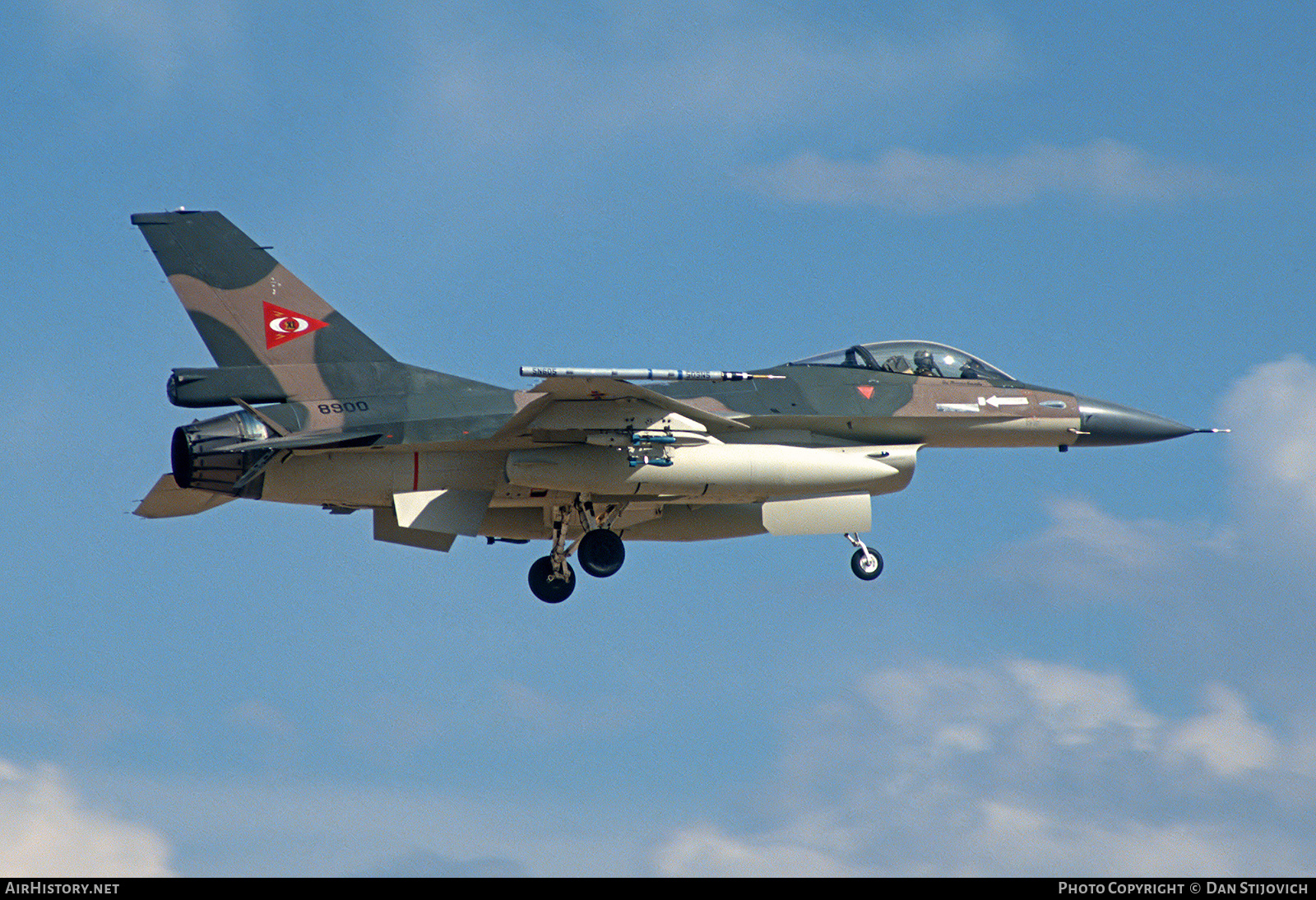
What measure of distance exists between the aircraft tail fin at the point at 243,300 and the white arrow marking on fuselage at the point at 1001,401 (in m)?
8.95

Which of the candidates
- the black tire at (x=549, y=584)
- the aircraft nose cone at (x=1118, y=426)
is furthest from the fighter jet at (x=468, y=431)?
the aircraft nose cone at (x=1118, y=426)

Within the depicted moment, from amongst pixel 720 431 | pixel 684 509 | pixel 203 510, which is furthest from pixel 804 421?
pixel 203 510

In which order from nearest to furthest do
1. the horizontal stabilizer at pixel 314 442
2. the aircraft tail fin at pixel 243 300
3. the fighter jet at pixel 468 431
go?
the horizontal stabilizer at pixel 314 442, the fighter jet at pixel 468 431, the aircraft tail fin at pixel 243 300

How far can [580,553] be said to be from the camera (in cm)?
2300

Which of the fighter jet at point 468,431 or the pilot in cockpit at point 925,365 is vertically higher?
the pilot in cockpit at point 925,365

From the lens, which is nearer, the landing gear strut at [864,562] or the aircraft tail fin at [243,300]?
the aircraft tail fin at [243,300]

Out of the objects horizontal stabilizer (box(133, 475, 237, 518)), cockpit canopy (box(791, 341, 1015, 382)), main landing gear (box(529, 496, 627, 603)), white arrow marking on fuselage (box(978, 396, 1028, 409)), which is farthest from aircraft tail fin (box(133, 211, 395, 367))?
white arrow marking on fuselage (box(978, 396, 1028, 409))

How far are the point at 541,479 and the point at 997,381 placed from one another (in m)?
7.57

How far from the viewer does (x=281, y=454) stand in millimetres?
21000

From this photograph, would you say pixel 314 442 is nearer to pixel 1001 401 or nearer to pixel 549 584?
pixel 549 584

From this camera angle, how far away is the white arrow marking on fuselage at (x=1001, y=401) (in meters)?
23.9

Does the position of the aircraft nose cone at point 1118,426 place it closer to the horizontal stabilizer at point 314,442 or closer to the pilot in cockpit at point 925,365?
the pilot in cockpit at point 925,365

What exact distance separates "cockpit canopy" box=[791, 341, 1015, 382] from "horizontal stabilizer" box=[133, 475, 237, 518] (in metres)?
8.77

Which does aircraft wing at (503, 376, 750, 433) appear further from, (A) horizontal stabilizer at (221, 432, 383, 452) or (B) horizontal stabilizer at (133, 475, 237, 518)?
(B) horizontal stabilizer at (133, 475, 237, 518)
